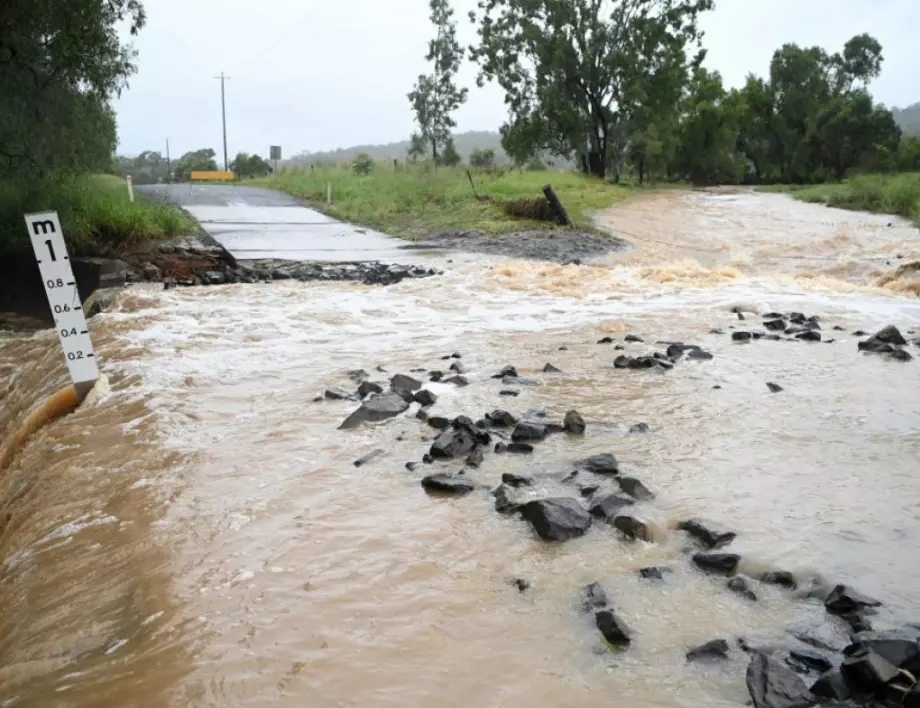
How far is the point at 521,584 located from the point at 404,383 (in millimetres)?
3207

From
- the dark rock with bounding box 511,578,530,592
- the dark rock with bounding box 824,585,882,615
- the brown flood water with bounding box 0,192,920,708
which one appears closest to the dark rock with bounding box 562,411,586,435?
the brown flood water with bounding box 0,192,920,708

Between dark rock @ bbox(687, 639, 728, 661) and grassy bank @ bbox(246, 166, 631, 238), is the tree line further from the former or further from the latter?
dark rock @ bbox(687, 639, 728, 661)

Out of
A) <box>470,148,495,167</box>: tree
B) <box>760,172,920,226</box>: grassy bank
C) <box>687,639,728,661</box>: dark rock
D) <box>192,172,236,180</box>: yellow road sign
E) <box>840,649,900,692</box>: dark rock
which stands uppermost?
<box>470,148,495,167</box>: tree

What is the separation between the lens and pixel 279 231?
69.5ft

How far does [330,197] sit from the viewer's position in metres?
30.7

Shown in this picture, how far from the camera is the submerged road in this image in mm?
16828

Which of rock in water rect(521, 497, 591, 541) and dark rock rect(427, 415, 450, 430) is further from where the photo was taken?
dark rock rect(427, 415, 450, 430)

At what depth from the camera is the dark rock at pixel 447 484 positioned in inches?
162

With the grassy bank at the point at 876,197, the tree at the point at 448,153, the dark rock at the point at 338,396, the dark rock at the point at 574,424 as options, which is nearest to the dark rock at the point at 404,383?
the dark rock at the point at 338,396

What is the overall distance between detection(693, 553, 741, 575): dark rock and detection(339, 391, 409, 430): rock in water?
8.69 ft

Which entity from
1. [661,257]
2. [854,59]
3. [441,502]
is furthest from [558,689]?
[854,59]

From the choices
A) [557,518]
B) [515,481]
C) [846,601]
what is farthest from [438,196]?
[846,601]

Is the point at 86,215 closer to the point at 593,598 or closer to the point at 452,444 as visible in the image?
the point at 452,444

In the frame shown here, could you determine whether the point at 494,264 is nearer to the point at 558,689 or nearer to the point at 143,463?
the point at 143,463
